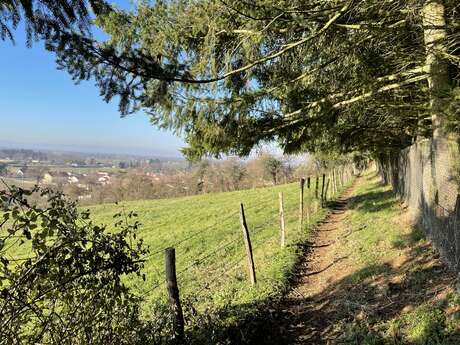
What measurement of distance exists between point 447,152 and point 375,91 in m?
1.78

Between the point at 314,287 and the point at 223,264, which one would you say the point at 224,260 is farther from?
the point at 314,287

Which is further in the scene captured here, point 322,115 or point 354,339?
point 322,115

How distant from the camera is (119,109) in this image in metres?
5.00

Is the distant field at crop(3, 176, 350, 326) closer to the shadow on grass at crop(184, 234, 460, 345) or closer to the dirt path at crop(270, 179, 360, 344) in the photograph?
the dirt path at crop(270, 179, 360, 344)

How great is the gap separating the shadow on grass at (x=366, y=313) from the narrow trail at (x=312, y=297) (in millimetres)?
16

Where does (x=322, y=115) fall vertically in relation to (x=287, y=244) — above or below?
above

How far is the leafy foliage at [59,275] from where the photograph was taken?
3133mm

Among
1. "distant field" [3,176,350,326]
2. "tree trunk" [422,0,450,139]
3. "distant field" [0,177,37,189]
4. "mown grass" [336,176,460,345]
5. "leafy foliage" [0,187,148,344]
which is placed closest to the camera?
"leafy foliage" [0,187,148,344]

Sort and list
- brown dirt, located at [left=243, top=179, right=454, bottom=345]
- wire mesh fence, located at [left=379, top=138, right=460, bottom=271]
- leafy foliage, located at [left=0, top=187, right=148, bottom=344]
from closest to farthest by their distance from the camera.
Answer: leafy foliage, located at [left=0, top=187, right=148, bottom=344] → brown dirt, located at [left=243, top=179, right=454, bottom=345] → wire mesh fence, located at [left=379, top=138, right=460, bottom=271]

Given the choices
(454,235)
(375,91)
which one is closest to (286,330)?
(454,235)

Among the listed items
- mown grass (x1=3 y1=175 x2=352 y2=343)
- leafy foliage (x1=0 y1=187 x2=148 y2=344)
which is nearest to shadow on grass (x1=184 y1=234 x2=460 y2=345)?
mown grass (x1=3 y1=175 x2=352 y2=343)

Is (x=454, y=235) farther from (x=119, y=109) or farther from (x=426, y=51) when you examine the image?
(x=119, y=109)

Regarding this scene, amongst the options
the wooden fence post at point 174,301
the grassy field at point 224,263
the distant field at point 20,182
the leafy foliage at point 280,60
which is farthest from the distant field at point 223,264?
the leafy foliage at point 280,60

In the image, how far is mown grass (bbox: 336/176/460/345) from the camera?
5406mm
